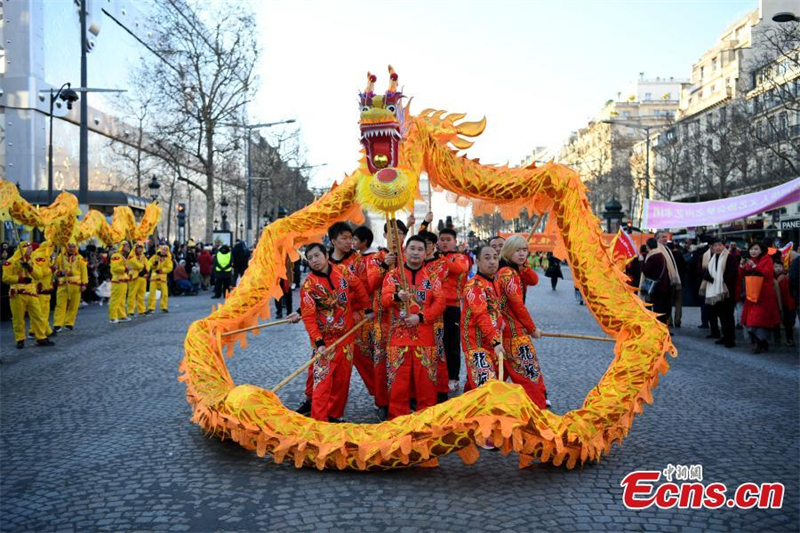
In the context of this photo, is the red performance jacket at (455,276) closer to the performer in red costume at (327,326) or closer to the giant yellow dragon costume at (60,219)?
the performer in red costume at (327,326)

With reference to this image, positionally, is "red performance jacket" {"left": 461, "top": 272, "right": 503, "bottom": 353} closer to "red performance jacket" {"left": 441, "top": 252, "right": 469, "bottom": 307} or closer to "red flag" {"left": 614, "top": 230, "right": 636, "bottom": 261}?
"red performance jacket" {"left": 441, "top": 252, "right": 469, "bottom": 307}

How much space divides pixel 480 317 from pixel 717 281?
6.63 meters

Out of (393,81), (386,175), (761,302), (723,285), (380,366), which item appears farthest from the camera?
(723,285)

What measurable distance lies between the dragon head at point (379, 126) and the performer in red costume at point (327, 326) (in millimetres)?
987

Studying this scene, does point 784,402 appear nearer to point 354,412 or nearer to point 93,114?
point 354,412

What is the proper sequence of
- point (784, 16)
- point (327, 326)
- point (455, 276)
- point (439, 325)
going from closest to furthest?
1. point (327, 326)
2. point (439, 325)
3. point (455, 276)
4. point (784, 16)

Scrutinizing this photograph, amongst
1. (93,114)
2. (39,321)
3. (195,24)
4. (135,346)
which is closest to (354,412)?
(135,346)

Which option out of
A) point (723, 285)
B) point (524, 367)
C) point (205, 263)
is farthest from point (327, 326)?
point (205, 263)

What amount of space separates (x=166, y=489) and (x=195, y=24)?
99.6 ft

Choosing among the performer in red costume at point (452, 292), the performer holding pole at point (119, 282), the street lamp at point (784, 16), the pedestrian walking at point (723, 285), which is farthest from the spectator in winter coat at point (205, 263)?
the street lamp at point (784, 16)

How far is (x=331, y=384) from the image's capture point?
5.70 meters

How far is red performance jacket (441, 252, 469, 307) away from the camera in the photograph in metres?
6.91

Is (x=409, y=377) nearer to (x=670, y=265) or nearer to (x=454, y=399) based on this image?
(x=454, y=399)

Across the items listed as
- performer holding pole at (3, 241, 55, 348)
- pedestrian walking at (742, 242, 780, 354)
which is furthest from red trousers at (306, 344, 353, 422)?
pedestrian walking at (742, 242, 780, 354)
